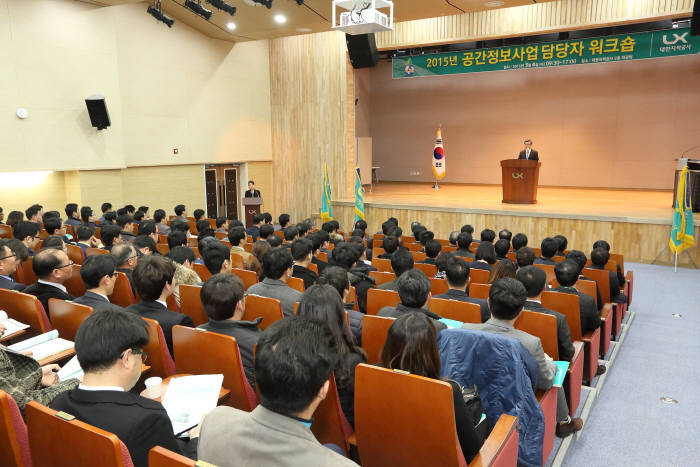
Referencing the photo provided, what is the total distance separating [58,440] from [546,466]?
2423mm

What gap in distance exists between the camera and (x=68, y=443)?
1477 mm

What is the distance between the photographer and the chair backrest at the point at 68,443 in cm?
137

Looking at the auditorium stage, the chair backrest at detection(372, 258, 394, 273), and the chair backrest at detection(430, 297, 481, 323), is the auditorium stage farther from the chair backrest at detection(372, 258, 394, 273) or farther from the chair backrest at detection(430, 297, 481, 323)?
the chair backrest at detection(430, 297, 481, 323)

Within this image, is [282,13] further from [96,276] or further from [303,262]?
[96,276]

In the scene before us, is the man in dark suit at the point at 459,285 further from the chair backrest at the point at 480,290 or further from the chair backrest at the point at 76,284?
the chair backrest at the point at 76,284

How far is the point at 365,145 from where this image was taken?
13797 millimetres

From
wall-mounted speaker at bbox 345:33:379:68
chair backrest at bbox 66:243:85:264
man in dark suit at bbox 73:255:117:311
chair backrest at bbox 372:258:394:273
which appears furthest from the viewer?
wall-mounted speaker at bbox 345:33:379:68

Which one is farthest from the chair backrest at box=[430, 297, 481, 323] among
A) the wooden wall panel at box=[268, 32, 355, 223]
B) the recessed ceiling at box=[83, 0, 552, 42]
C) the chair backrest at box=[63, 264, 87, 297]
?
the wooden wall panel at box=[268, 32, 355, 223]

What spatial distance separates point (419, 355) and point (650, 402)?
2.58 m

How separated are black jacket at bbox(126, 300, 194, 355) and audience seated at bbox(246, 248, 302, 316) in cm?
73

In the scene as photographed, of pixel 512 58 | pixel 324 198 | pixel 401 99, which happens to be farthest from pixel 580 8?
pixel 401 99

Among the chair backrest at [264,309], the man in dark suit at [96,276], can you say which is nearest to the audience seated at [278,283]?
the chair backrest at [264,309]

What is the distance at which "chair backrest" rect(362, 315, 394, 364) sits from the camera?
2.74 meters

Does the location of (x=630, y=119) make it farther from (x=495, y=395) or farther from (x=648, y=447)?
(x=495, y=395)
